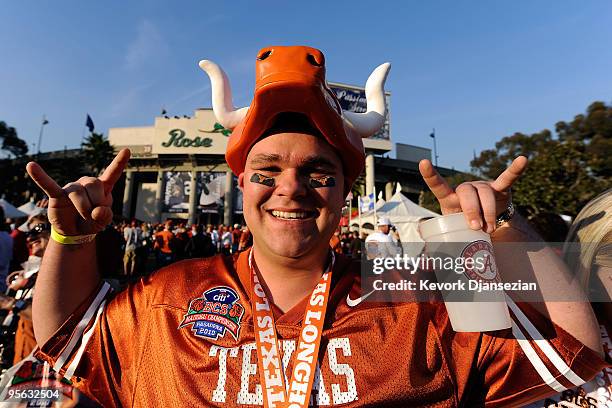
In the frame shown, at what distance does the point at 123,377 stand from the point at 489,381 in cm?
145

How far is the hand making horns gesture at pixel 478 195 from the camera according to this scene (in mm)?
1192

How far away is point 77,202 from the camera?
136 cm

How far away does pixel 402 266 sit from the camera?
174cm

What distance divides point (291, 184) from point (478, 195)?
69cm

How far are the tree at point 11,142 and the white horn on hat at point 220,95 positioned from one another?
55.7 metres

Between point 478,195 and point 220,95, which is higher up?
point 220,95

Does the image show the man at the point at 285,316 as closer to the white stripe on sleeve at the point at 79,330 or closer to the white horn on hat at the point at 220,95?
the white stripe on sleeve at the point at 79,330

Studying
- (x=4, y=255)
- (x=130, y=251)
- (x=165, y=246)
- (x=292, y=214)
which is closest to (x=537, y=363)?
Result: (x=292, y=214)

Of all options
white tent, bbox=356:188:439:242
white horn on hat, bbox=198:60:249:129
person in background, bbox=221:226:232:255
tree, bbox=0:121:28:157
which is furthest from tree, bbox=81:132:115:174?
white horn on hat, bbox=198:60:249:129

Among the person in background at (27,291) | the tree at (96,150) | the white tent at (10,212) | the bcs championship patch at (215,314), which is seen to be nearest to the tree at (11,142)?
the tree at (96,150)

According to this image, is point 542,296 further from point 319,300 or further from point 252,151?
point 252,151

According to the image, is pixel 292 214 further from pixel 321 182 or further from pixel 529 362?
pixel 529 362

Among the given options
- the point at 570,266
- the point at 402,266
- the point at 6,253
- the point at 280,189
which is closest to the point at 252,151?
the point at 280,189

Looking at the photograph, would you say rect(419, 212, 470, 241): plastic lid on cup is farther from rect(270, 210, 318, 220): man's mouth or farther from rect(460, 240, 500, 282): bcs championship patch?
rect(270, 210, 318, 220): man's mouth
